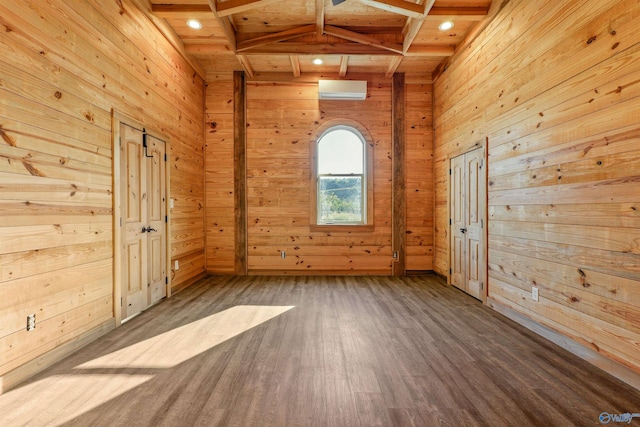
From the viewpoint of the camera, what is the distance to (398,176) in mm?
5297

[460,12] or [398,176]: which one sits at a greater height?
[460,12]

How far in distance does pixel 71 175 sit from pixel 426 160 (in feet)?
16.2

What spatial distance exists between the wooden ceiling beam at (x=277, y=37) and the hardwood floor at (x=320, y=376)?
12.1 ft

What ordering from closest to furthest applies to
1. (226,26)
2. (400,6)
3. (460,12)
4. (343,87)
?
(400,6) → (460,12) → (226,26) → (343,87)

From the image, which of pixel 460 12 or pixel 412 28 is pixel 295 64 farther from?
pixel 460 12

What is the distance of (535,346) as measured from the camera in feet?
8.29

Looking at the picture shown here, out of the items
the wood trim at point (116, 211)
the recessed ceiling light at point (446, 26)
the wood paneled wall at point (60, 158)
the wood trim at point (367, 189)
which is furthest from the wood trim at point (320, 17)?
the wood trim at point (116, 211)

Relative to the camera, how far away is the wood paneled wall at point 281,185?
5281 mm

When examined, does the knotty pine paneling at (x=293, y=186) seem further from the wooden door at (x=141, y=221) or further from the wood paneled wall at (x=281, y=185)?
the wooden door at (x=141, y=221)

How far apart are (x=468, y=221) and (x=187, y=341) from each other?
372cm

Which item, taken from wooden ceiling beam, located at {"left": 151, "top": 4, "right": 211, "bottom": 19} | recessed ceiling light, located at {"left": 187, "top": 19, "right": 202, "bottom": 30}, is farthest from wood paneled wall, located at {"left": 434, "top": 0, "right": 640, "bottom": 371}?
recessed ceiling light, located at {"left": 187, "top": 19, "right": 202, "bottom": 30}

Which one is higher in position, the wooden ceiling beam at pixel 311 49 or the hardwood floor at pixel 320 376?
the wooden ceiling beam at pixel 311 49

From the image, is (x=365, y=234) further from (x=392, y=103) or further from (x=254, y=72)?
(x=254, y=72)

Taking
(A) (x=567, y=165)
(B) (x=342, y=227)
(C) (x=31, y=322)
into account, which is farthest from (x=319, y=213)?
(C) (x=31, y=322)
